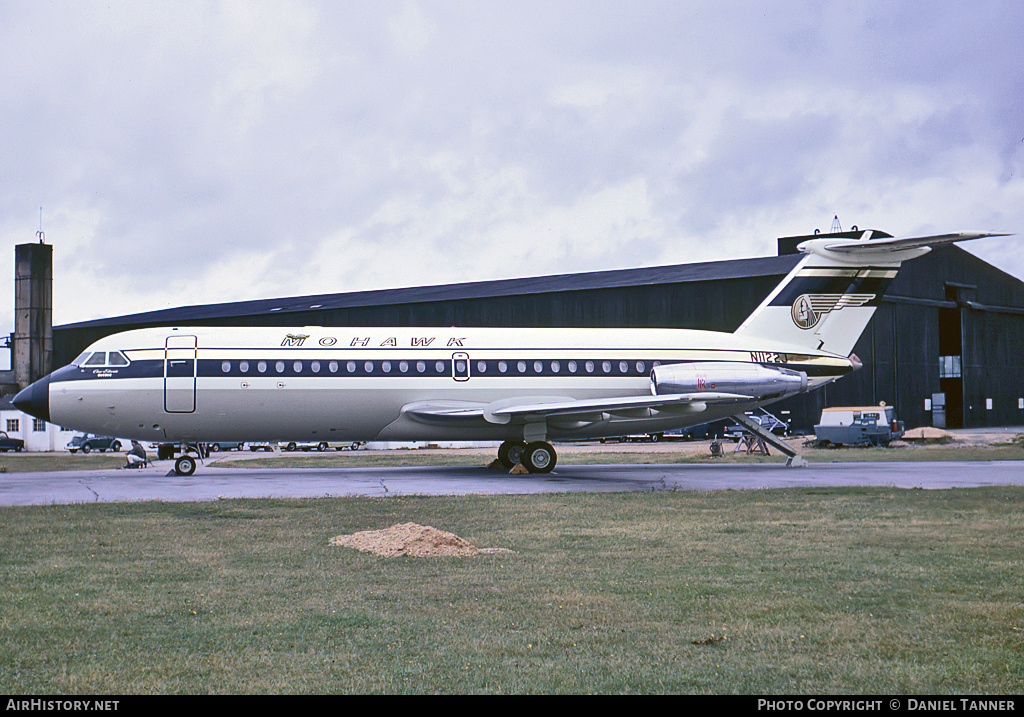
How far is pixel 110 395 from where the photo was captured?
81.2 ft

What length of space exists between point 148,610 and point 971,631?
689 cm

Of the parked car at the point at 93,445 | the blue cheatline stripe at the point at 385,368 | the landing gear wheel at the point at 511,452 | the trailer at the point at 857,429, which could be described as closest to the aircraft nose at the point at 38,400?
the blue cheatline stripe at the point at 385,368

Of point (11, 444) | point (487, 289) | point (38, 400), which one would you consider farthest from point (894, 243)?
point (11, 444)

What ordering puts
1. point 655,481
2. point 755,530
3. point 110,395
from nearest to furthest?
point 755,530 < point 655,481 < point 110,395

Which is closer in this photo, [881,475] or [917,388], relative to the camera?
[881,475]

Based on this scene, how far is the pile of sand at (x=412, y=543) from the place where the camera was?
11.3 meters

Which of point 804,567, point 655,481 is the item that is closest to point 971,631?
point 804,567

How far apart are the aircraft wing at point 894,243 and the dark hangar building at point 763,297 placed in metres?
22.5

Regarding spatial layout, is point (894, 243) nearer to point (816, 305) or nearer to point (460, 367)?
point (816, 305)

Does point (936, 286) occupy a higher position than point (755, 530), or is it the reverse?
point (936, 286)

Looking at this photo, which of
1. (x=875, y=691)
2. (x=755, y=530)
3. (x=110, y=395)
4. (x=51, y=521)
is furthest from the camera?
(x=110, y=395)

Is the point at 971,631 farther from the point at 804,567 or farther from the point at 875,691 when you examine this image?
the point at 804,567

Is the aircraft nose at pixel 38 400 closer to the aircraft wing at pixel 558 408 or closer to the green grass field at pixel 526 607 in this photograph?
the aircraft wing at pixel 558 408

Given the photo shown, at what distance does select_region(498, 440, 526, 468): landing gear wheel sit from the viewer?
89.2ft
